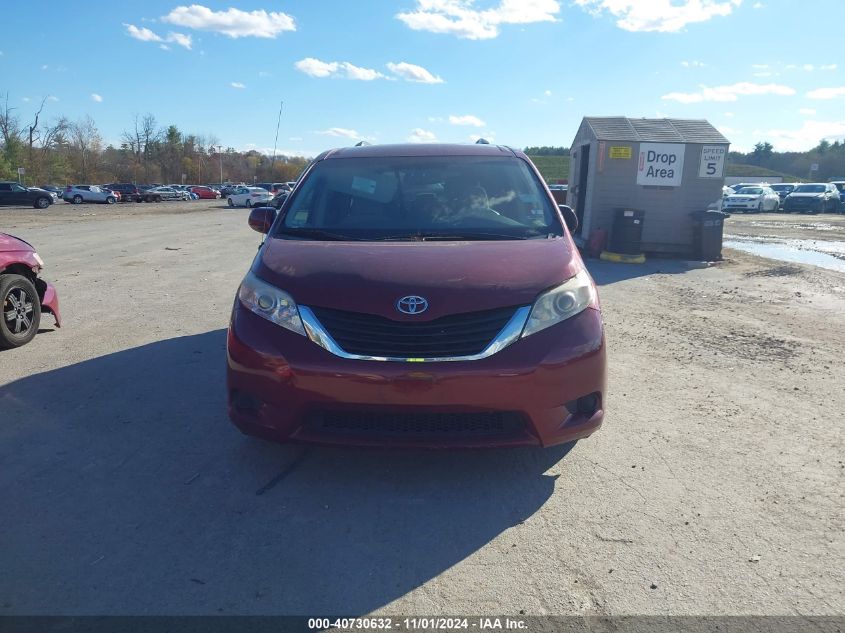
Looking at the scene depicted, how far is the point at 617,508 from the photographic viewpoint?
128 inches

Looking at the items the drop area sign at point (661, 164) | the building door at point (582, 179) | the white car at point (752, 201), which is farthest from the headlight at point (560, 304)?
the white car at point (752, 201)

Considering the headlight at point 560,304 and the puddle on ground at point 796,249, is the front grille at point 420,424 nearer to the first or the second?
the headlight at point 560,304

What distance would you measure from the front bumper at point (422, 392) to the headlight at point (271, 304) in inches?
1.9

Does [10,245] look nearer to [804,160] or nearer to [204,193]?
[204,193]

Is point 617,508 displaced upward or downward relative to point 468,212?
downward

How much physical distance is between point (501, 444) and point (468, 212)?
1.81 m

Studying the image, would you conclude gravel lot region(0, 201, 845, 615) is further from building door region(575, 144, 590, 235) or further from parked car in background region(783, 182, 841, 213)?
parked car in background region(783, 182, 841, 213)

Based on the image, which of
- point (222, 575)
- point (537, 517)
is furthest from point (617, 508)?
point (222, 575)

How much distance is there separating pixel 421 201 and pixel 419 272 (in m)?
1.21

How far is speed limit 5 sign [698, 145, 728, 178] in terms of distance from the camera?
13.3 metres

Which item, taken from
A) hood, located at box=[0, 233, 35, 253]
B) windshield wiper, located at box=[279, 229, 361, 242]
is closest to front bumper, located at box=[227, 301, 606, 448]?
windshield wiper, located at box=[279, 229, 361, 242]

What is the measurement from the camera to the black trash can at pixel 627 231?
13117 millimetres

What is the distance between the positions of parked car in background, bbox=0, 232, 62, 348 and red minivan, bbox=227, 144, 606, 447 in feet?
12.2

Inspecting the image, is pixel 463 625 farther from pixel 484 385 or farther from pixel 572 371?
pixel 572 371
